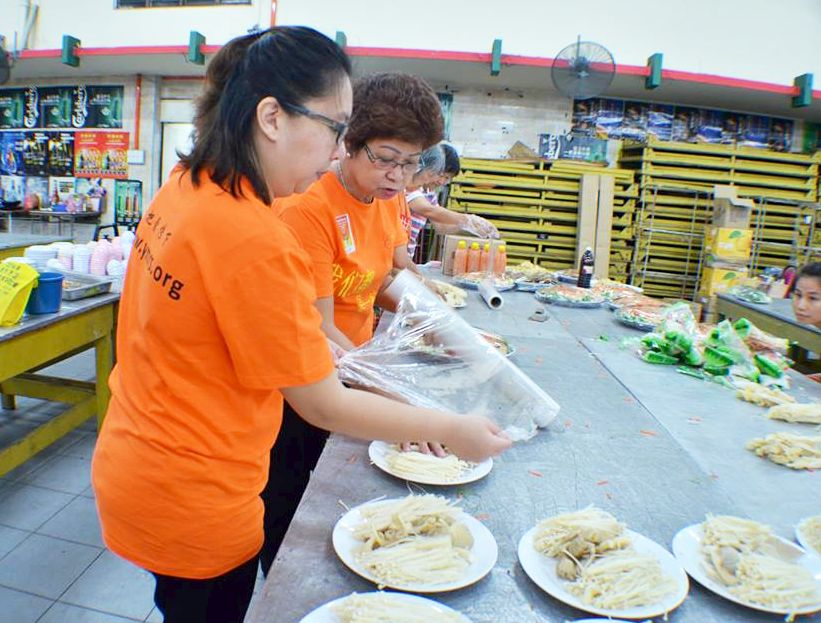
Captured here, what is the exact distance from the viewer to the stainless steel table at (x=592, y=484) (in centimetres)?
89

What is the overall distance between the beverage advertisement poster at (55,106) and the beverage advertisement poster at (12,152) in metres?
0.49

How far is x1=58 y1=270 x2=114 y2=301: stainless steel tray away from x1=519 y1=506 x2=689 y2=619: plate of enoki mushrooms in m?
2.85

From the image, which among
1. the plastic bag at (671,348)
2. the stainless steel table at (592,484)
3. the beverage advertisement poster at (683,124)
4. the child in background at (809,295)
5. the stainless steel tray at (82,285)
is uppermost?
the beverage advertisement poster at (683,124)

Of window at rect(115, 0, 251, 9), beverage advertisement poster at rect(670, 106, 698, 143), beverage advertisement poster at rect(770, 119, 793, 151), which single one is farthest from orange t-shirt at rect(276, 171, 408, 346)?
beverage advertisement poster at rect(770, 119, 793, 151)

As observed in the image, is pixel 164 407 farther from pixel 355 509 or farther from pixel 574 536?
pixel 574 536

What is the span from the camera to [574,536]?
39.3 inches

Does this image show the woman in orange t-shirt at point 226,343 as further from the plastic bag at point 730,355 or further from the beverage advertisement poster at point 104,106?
the beverage advertisement poster at point 104,106

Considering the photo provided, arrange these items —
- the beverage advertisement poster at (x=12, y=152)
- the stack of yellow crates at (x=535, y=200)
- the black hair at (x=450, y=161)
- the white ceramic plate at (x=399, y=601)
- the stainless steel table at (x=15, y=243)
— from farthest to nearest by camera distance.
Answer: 1. the beverage advertisement poster at (x=12, y=152)
2. the stack of yellow crates at (x=535, y=200)
3. the stainless steel table at (x=15, y=243)
4. the black hair at (x=450, y=161)
5. the white ceramic plate at (x=399, y=601)

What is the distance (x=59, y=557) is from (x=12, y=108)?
8.73m

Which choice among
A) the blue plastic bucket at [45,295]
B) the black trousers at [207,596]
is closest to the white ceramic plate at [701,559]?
the black trousers at [207,596]

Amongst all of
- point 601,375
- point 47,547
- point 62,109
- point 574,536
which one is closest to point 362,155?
point 574,536

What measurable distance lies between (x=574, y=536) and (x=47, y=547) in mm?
2445

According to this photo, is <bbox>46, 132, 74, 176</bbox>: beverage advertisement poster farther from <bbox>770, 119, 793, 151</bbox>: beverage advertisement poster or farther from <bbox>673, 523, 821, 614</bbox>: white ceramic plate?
<bbox>770, 119, 793, 151</bbox>: beverage advertisement poster

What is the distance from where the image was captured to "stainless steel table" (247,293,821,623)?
89 centimetres
